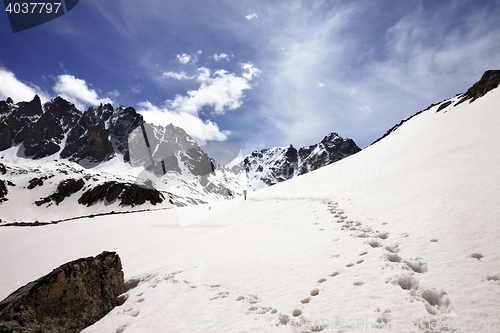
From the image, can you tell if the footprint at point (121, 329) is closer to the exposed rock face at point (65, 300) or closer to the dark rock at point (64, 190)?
the exposed rock face at point (65, 300)

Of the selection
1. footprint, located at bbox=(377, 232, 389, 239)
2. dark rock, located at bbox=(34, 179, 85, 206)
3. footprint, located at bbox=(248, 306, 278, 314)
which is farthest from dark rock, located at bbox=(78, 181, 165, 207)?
footprint, located at bbox=(377, 232, 389, 239)

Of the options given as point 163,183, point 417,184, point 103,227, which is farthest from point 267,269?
Answer: point 163,183

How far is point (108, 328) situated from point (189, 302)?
1390mm

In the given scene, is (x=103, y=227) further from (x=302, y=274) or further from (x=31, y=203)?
(x=31, y=203)

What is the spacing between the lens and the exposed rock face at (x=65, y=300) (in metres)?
3.20

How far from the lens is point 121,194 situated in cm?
8469

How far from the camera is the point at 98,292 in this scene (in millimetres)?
4234

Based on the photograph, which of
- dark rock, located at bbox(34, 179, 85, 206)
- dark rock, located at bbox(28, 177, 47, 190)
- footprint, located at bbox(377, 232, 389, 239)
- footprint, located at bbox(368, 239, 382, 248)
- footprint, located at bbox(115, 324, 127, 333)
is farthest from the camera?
dark rock, located at bbox(28, 177, 47, 190)

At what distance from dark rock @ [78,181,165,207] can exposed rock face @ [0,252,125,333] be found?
288 feet

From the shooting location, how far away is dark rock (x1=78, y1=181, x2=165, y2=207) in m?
Answer: 82.2

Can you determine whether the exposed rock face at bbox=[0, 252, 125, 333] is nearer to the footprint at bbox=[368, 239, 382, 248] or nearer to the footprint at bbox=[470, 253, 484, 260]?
the footprint at bbox=[368, 239, 382, 248]

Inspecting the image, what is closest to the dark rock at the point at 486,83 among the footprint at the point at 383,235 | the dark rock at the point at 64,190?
the footprint at the point at 383,235

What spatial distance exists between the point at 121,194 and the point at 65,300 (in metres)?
95.7

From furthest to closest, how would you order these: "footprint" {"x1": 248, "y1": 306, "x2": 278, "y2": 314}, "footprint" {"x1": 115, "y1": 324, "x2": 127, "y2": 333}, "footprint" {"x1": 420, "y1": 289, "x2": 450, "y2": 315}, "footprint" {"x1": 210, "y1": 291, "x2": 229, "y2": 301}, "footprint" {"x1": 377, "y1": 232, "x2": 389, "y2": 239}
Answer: "footprint" {"x1": 377, "y1": 232, "x2": 389, "y2": 239} → "footprint" {"x1": 210, "y1": 291, "x2": 229, "y2": 301} → "footprint" {"x1": 115, "y1": 324, "x2": 127, "y2": 333} → "footprint" {"x1": 248, "y1": 306, "x2": 278, "y2": 314} → "footprint" {"x1": 420, "y1": 289, "x2": 450, "y2": 315}
